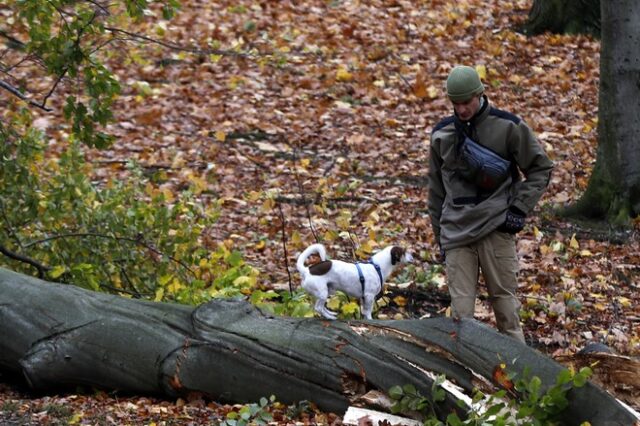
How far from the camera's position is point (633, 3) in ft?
32.4

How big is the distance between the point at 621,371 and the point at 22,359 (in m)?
3.57

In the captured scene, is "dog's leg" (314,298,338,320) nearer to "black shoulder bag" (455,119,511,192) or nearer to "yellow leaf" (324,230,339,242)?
"black shoulder bag" (455,119,511,192)

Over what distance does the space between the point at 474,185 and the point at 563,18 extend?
33.5 ft

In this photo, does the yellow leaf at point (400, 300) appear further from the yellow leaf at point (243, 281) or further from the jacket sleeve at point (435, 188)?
the jacket sleeve at point (435, 188)

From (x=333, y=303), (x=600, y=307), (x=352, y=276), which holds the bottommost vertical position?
(x=600, y=307)

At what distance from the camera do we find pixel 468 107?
6125 mm

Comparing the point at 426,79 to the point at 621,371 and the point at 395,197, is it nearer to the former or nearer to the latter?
the point at 395,197

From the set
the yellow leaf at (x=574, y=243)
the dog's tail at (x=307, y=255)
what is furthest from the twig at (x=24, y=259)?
the yellow leaf at (x=574, y=243)

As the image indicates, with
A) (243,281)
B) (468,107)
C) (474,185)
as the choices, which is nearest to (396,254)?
(474,185)

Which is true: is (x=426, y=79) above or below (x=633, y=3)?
below

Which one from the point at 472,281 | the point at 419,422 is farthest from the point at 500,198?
the point at 419,422

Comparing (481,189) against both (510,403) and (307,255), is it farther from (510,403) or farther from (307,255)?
(510,403)

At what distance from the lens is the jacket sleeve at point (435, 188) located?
6484 millimetres

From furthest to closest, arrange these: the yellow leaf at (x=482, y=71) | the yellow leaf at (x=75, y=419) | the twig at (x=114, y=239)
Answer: the yellow leaf at (x=482, y=71) < the twig at (x=114, y=239) < the yellow leaf at (x=75, y=419)
